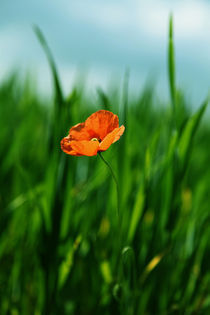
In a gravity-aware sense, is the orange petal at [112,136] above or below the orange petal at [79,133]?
above

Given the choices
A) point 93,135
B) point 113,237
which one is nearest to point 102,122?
point 93,135

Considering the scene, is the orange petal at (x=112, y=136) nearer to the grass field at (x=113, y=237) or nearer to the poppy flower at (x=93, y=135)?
the poppy flower at (x=93, y=135)

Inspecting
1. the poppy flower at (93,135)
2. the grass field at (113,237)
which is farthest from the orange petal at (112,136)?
the grass field at (113,237)

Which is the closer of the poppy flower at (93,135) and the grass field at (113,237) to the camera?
the poppy flower at (93,135)

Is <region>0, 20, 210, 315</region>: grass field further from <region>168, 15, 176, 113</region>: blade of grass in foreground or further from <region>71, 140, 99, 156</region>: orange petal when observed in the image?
<region>71, 140, 99, 156</region>: orange petal

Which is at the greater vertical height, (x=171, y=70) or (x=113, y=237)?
(x=171, y=70)

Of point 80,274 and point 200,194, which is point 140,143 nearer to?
point 200,194

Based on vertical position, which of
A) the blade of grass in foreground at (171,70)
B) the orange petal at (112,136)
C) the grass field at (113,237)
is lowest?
the grass field at (113,237)

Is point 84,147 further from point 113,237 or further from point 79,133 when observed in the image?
point 113,237

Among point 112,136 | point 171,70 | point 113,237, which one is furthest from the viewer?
point 113,237
